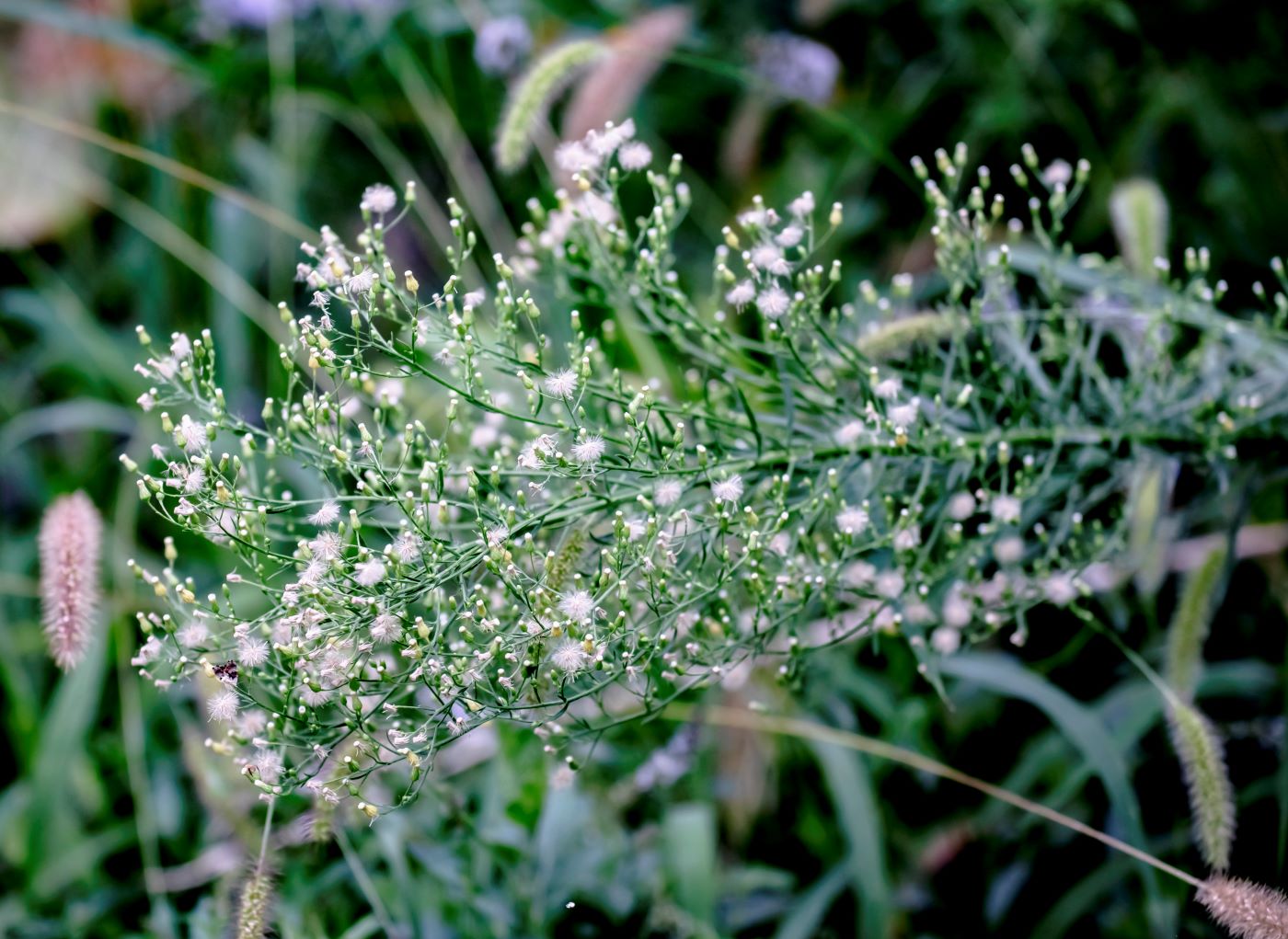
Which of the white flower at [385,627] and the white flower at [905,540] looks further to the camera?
the white flower at [905,540]

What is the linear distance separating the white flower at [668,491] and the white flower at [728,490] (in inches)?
1.5

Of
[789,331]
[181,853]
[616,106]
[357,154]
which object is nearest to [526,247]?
[789,331]

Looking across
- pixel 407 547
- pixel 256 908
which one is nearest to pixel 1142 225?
pixel 407 547

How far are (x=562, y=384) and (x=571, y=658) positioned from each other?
0.23 meters

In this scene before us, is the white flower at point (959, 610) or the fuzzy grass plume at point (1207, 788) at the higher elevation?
the white flower at point (959, 610)

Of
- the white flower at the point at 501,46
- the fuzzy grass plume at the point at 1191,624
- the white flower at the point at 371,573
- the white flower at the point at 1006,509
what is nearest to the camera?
the white flower at the point at 371,573

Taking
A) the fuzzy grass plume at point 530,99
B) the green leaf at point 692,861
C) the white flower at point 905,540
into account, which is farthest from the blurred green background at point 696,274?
the white flower at point 905,540

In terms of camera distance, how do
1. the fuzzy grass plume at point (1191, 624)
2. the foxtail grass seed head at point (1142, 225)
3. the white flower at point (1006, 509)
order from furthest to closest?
the foxtail grass seed head at point (1142, 225)
the fuzzy grass plume at point (1191, 624)
the white flower at point (1006, 509)

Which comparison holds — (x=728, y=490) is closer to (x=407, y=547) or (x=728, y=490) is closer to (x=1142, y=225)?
(x=407, y=547)

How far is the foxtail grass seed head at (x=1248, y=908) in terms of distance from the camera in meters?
0.94

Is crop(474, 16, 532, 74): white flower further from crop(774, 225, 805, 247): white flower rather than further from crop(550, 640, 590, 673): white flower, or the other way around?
crop(550, 640, 590, 673): white flower

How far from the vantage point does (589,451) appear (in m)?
0.89

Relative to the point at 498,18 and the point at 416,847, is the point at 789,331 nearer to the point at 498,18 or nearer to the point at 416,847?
the point at 416,847

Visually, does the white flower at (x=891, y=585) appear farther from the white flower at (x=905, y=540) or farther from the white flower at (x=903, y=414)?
the white flower at (x=903, y=414)
